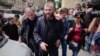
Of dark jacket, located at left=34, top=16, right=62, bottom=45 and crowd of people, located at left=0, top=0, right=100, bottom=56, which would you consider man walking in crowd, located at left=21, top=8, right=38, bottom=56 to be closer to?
crowd of people, located at left=0, top=0, right=100, bottom=56

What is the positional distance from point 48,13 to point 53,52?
94cm

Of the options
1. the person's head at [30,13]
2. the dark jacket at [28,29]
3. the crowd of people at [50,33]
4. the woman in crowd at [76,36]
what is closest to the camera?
the crowd of people at [50,33]

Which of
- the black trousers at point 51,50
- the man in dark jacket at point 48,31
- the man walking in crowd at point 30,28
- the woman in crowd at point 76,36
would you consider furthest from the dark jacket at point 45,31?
the woman in crowd at point 76,36

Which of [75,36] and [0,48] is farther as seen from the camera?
[75,36]

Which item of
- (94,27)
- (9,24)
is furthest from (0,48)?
(9,24)

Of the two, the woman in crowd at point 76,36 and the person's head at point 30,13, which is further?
the woman in crowd at point 76,36

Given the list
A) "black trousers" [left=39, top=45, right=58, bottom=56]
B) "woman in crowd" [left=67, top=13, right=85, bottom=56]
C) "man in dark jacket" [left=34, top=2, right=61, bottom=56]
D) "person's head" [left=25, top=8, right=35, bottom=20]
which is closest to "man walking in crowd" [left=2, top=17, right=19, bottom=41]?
"woman in crowd" [left=67, top=13, right=85, bottom=56]

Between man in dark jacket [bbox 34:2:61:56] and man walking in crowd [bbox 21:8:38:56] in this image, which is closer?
man in dark jacket [bbox 34:2:61:56]

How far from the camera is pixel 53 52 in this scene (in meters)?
9.26

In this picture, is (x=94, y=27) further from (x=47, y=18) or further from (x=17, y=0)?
(x=17, y=0)

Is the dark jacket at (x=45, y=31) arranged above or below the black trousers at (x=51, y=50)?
above

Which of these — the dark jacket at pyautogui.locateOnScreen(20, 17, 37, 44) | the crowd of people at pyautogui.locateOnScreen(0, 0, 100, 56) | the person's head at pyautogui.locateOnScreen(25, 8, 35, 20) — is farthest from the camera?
the dark jacket at pyautogui.locateOnScreen(20, 17, 37, 44)

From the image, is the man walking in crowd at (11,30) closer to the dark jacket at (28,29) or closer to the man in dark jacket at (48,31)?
the dark jacket at (28,29)

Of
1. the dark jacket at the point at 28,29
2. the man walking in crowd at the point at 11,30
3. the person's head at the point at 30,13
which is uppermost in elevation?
the person's head at the point at 30,13
